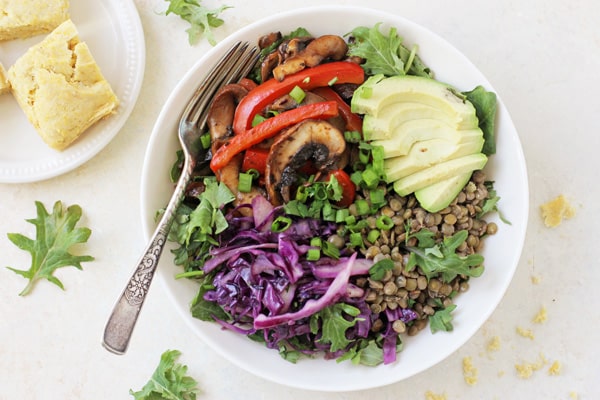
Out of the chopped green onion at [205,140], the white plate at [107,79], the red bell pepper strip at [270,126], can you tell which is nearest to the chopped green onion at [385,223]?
the red bell pepper strip at [270,126]

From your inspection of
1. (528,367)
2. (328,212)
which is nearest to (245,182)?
(328,212)

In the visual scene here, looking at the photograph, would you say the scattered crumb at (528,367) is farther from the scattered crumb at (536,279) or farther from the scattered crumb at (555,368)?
the scattered crumb at (536,279)

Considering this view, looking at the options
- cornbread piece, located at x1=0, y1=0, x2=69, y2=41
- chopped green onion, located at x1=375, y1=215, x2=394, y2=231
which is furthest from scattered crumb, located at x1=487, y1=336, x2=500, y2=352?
cornbread piece, located at x1=0, y1=0, x2=69, y2=41

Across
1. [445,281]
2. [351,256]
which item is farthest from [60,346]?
[445,281]

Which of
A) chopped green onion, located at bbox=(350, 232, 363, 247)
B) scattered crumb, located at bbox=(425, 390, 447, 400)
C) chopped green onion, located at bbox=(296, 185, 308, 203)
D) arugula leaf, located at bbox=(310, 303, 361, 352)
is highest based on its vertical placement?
chopped green onion, located at bbox=(296, 185, 308, 203)

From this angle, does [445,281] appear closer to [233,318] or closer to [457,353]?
[457,353]

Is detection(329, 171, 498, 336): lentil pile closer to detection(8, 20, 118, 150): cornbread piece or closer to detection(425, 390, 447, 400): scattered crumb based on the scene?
detection(425, 390, 447, 400): scattered crumb
